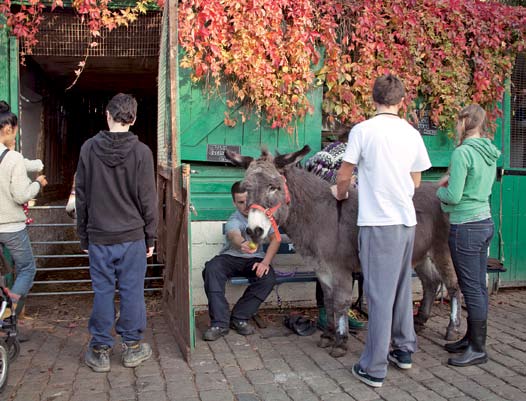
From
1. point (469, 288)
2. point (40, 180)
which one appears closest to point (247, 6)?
point (40, 180)

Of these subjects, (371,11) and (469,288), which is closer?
(469,288)

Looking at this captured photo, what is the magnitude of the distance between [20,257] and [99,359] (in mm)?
1264

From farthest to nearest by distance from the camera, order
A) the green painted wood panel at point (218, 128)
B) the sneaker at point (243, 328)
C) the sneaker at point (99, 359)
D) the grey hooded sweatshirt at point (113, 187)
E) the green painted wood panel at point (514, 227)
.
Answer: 1. the green painted wood panel at point (514, 227)
2. the green painted wood panel at point (218, 128)
3. the sneaker at point (243, 328)
4. the sneaker at point (99, 359)
5. the grey hooded sweatshirt at point (113, 187)

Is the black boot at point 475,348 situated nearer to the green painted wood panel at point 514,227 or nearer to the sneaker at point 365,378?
the sneaker at point 365,378

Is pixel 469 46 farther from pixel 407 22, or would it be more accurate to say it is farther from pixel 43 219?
Result: pixel 43 219

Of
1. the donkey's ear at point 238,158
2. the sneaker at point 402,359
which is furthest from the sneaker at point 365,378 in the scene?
the donkey's ear at point 238,158

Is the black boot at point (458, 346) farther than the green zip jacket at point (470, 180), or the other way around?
the black boot at point (458, 346)

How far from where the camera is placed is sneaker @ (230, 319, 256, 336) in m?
5.38

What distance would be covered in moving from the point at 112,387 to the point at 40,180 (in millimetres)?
2178

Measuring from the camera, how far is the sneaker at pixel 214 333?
16.9 ft

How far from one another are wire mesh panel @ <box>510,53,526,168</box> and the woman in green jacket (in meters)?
3.39

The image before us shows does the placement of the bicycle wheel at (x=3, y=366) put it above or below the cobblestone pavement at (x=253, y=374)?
above

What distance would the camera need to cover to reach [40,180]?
5.00 metres

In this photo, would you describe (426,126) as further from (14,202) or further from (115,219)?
(14,202)
